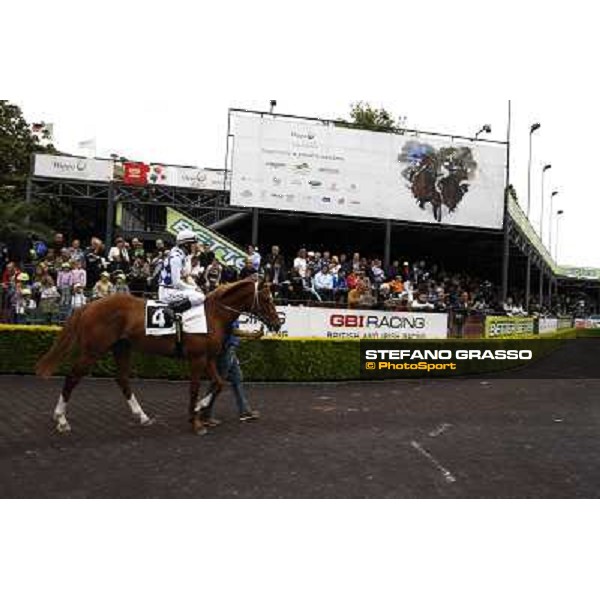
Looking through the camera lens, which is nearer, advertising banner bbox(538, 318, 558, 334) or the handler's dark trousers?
the handler's dark trousers

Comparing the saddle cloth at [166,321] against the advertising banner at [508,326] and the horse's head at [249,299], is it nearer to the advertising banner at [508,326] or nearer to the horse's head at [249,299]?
the horse's head at [249,299]

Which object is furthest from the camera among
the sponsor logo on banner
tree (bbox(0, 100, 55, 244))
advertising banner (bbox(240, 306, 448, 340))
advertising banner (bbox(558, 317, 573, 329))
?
advertising banner (bbox(558, 317, 573, 329))

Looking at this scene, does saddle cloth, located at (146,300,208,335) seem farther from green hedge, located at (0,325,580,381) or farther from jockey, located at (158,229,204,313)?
green hedge, located at (0,325,580,381)

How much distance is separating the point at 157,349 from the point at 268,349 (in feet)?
20.4

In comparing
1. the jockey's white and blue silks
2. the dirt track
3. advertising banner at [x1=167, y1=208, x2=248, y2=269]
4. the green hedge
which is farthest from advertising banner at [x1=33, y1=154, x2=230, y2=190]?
the jockey's white and blue silks

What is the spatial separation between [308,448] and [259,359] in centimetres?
720

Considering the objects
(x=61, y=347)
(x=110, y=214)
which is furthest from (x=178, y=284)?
(x=110, y=214)

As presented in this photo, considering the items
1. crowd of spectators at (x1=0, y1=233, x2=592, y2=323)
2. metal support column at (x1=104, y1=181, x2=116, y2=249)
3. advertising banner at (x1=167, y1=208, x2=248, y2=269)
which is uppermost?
metal support column at (x1=104, y1=181, x2=116, y2=249)

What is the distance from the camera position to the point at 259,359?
1470cm

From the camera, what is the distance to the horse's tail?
28.2 ft

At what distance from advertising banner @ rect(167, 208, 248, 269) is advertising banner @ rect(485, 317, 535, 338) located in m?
8.25

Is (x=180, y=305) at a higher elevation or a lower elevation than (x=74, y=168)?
lower

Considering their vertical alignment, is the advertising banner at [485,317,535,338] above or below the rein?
below

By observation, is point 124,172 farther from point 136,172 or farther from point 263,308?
point 263,308
